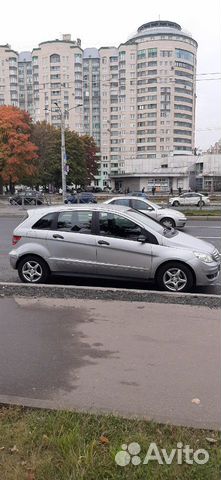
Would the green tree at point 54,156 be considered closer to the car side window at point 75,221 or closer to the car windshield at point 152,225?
the car side window at point 75,221

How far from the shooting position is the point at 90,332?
5.21 metres

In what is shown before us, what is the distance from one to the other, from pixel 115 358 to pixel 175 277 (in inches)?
121

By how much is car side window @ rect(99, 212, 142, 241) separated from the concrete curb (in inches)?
43.2

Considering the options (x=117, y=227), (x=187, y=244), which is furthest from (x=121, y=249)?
(x=187, y=244)

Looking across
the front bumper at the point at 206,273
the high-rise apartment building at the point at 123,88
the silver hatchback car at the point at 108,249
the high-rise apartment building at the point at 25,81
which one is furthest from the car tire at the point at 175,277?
the high-rise apartment building at the point at 25,81

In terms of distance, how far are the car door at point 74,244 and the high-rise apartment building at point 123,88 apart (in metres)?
112

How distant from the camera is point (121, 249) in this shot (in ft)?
24.5

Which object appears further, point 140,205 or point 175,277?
point 140,205

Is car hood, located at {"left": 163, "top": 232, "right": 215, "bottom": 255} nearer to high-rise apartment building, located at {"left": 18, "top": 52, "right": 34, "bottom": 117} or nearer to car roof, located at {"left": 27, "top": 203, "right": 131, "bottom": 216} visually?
car roof, located at {"left": 27, "top": 203, "right": 131, "bottom": 216}

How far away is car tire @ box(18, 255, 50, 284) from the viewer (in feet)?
26.0

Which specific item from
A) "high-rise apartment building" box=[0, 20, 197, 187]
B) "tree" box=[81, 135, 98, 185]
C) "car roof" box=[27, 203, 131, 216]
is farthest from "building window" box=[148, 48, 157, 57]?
"car roof" box=[27, 203, 131, 216]

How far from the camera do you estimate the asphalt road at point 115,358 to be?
3605 mm

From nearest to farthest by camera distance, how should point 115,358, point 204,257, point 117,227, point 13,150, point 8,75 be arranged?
point 115,358 → point 204,257 → point 117,227 → point 13,150 → point 8,75

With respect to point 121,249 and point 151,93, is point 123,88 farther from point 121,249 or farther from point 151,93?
point 121,249
